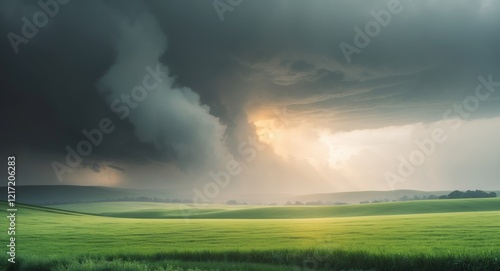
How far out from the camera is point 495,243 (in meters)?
22.1

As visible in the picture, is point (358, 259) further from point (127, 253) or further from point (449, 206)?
point (449, 206)

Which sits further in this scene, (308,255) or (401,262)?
(308,255)

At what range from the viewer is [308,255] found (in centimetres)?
2131

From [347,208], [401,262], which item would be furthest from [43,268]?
[347,208]

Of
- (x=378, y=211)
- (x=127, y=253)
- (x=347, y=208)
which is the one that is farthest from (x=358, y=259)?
(x=347, y=208)

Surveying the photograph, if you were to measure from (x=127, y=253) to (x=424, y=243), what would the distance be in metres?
17.4

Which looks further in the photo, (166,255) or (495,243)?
(166,255)

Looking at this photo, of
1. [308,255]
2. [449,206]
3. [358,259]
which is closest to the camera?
[358,259]

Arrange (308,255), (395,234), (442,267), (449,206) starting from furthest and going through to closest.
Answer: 1. (449,206)
2. (395,234)
3. (308,255)
4. (442,267)

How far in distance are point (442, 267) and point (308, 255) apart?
6400mm

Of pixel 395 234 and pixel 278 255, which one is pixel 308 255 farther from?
pixel 395 234

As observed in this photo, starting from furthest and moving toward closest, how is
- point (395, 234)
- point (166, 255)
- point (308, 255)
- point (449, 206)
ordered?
point (449, 206)
point (395, 234)
point (166, 255)
point (308, 255)

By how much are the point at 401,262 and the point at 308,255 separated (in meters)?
4.75

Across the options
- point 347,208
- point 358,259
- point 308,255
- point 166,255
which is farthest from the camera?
point 347,208
